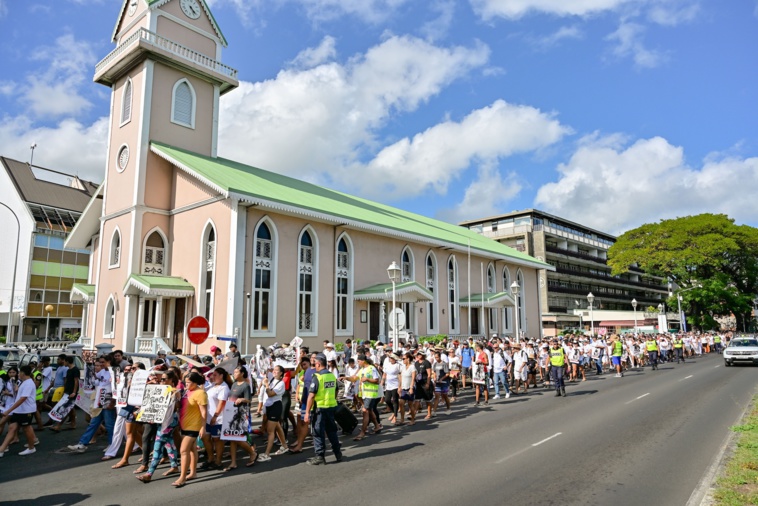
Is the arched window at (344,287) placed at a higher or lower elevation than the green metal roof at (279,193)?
lower

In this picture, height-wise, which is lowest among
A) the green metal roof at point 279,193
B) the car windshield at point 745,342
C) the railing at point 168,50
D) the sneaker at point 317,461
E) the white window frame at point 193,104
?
the sneaker at point 317,461

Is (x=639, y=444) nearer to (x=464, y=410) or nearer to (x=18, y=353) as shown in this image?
(x=464, y=410)

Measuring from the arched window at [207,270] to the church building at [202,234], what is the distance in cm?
6

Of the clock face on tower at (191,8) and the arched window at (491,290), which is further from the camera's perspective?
the arched window at (491,290)

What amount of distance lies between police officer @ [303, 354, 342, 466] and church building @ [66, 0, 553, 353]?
40.2ft

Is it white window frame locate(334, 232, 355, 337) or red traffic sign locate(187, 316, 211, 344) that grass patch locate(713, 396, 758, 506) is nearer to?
red traffic sign locate(187, 316, 211, 344)

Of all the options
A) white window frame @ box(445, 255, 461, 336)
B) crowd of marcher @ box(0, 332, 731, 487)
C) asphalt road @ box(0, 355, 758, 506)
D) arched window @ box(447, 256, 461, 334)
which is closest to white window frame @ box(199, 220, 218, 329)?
crowd of marcher @ box(0, 332, 731, 487)

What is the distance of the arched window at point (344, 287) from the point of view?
82.1 feet

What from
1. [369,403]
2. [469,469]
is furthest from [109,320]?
[469,469]

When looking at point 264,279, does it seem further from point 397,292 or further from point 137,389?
point 137,389

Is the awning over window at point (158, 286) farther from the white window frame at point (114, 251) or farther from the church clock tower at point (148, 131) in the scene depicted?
the white window frame at point (114, 251)

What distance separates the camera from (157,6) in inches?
1008

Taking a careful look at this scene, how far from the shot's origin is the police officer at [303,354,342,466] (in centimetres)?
838

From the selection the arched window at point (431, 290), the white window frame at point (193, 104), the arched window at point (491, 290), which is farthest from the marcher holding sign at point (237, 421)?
the arched window at point (491, 290)
